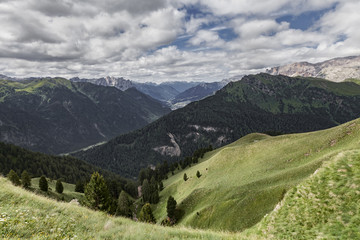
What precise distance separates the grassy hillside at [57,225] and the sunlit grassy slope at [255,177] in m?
31.7

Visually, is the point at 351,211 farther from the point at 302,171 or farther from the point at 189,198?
the point at 189,198

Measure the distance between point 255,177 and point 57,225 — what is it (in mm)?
55890

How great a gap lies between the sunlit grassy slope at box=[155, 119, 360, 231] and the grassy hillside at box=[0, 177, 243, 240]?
104 feet

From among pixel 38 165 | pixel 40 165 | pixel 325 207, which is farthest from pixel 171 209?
pixel 38 165

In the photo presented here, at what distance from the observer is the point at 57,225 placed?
12195 millimetres

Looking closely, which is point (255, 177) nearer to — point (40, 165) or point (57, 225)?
point (57, 225)

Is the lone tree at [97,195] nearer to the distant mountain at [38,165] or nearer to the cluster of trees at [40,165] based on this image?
the cluster of trees at [40,165]

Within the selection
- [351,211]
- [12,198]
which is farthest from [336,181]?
[12,198]

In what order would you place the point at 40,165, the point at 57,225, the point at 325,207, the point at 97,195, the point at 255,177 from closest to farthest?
the point at 57,225
the point at 325,207
the point at 97,195
the point at 255,177
the point at 40,165

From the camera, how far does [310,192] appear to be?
17.5 metres

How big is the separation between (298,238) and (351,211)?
14.3ft

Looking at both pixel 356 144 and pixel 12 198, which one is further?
pixel 356 144

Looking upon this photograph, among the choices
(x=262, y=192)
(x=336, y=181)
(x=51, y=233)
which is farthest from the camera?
(x=262, y=192)

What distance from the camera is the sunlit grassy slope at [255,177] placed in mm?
42463
